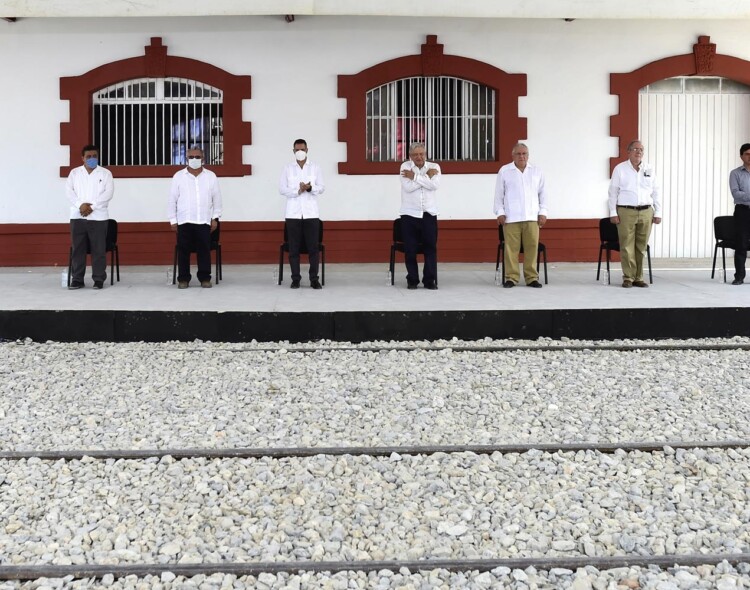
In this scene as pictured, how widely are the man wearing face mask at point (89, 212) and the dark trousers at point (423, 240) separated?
10.5 feet

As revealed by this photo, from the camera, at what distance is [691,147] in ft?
44.7

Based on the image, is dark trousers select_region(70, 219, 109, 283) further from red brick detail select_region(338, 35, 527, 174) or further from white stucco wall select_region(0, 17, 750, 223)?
red brick detail select_region(338, 35, 527, 174)

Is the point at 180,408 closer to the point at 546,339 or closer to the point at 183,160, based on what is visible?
the point at 546,339

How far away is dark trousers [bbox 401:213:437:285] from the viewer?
1040cm

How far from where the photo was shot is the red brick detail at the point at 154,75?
12.8 meters

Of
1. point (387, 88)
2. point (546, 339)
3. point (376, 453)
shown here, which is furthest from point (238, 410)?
point (387, 88)

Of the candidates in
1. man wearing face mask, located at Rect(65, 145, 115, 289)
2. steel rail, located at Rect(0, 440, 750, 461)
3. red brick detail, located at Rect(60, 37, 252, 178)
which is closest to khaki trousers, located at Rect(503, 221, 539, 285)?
red brick detail, located at Rect(60, 37, 252, 178)

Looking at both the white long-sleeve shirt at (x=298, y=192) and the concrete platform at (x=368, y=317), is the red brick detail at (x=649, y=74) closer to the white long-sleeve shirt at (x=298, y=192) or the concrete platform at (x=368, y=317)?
the concrete platform at (x=368, y=317)

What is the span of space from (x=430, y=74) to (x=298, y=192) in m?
3.56

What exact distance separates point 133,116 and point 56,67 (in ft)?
3.89

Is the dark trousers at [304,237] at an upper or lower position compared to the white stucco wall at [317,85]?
lower

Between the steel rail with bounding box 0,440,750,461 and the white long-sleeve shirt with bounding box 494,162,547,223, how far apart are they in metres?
5.58

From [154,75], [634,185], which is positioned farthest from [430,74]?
[634,185]

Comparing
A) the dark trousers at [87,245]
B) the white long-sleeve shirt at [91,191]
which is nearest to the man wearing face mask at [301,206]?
the white long-sleeve shirt at [91,191]
